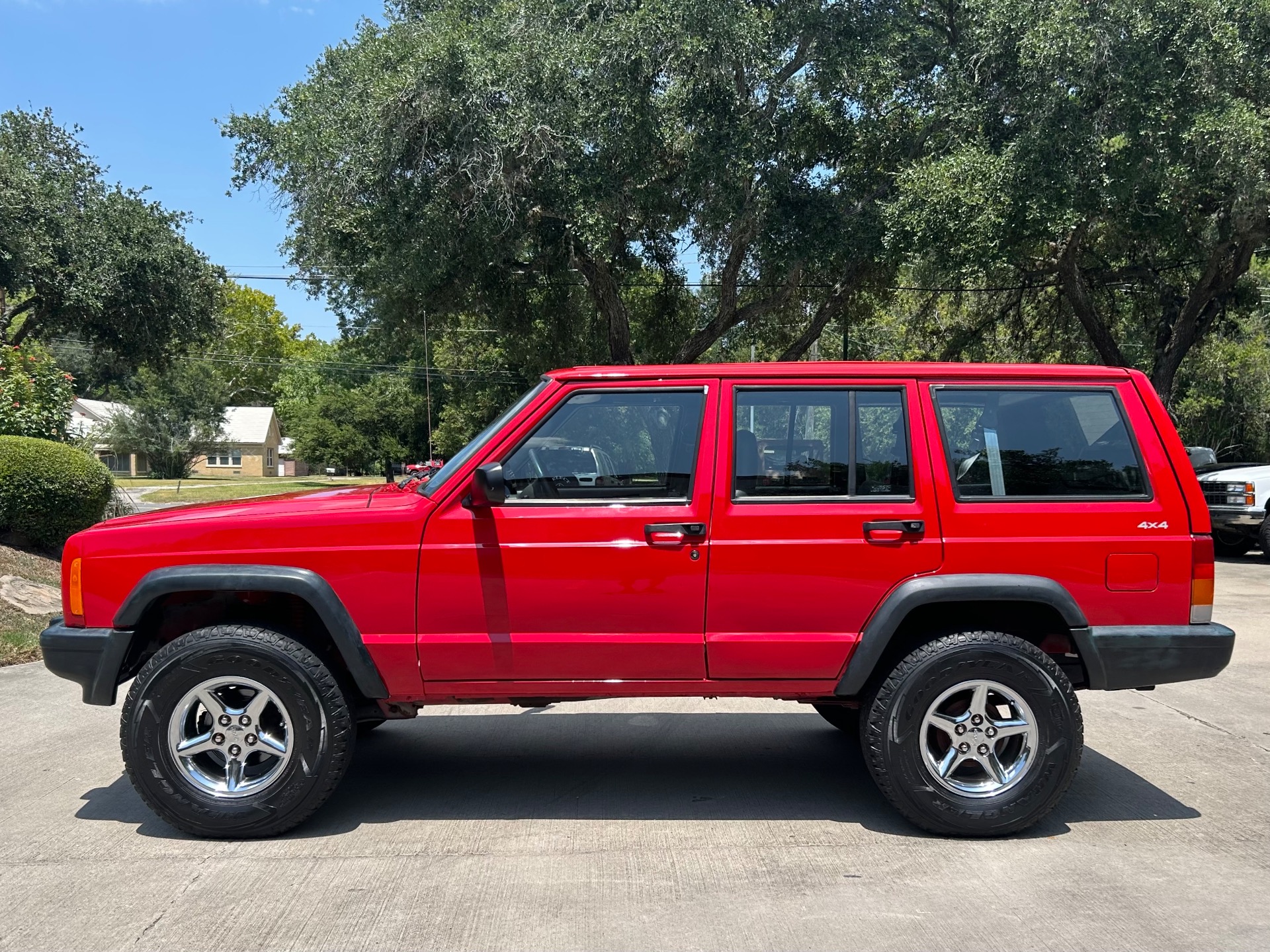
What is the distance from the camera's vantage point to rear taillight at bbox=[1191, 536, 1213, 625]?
14.6 ft

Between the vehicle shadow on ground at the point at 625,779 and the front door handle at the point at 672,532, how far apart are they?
4.20ft

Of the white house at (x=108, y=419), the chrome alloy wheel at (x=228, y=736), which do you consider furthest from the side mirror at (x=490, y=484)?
the white house at (x=108, y=419)

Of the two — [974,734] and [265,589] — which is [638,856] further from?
[265,589]

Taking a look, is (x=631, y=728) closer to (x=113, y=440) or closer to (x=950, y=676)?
(x=950, y=676)

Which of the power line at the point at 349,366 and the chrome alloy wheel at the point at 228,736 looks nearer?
the chrome alloy wheel at the point at 228,736

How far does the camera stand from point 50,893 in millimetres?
3900

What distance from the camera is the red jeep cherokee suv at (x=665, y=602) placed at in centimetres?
439

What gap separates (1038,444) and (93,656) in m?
4.06

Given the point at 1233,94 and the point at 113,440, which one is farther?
the point at 113,440

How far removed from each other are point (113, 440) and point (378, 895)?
62952 mm

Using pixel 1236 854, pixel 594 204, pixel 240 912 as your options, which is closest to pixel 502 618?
pixel 240 912

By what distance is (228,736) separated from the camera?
14.5ft

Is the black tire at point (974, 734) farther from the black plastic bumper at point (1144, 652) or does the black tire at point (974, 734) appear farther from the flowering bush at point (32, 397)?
the flowering bush at point (32, 397)

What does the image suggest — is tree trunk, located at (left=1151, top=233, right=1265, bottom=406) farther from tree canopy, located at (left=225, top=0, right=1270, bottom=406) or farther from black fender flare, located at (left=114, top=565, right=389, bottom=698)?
black fender flare, located at (left=114, top=565, right=389, bottom=698)
